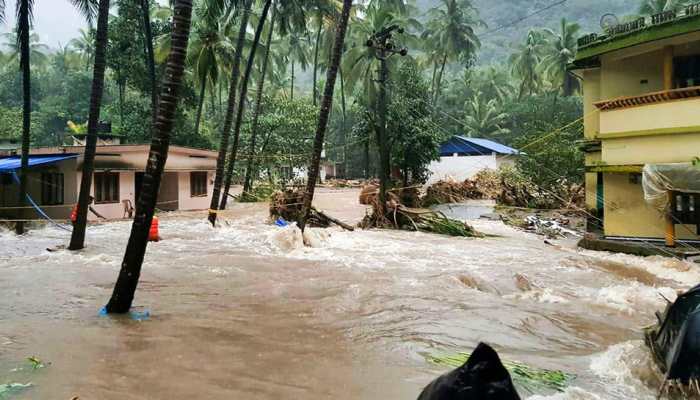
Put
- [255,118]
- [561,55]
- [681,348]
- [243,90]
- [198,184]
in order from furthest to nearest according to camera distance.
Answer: [561,55] < [255,118] < [198,184] < [243,90] < [681,348]

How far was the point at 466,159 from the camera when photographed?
3816 cm

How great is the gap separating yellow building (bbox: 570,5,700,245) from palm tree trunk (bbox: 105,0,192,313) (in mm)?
11961

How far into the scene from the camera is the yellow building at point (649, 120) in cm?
1327

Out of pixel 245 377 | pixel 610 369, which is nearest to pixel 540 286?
pixel 610 369

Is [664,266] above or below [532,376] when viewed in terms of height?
above

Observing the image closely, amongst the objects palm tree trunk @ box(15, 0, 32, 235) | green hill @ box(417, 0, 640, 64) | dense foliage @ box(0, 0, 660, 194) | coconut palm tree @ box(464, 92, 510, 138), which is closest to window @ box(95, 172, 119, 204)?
palm tree trunk @ box(15, 0, 32, 235)

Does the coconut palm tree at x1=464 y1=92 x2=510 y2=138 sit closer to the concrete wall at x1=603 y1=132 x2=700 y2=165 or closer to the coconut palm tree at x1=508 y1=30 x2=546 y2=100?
the coconut palm tree at x1=508 y1=30 x2=546 y2=100

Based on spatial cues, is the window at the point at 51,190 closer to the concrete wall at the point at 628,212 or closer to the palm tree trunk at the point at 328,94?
the palm tree trunk at the point at 328,94

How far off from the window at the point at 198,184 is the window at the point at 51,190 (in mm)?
7607

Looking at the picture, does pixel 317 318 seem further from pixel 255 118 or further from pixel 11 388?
pixel 255 118

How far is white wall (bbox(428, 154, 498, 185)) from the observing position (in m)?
37.2

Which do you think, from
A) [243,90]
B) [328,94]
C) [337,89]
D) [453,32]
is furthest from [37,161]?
[337,89]

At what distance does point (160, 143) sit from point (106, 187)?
17.5 m

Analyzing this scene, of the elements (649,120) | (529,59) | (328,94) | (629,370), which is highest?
(529,59)
